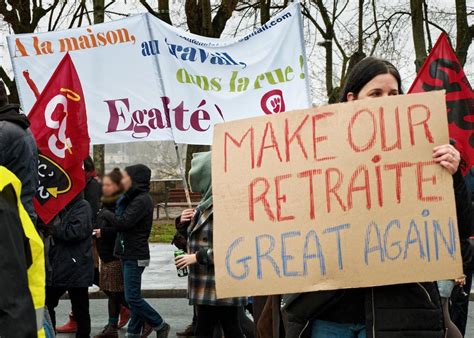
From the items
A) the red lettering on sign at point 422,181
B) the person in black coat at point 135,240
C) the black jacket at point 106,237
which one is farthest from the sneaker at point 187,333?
the red lettering on sign at point 422,181

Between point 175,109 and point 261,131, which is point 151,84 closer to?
point 175,109

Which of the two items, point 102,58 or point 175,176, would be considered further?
point 175,176

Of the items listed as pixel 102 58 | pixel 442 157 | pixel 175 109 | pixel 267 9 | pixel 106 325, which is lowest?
pixel 106 325

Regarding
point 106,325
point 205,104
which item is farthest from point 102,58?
point 106,325

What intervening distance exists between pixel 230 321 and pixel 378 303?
305 cm

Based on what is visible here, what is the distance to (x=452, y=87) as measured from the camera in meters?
6.07

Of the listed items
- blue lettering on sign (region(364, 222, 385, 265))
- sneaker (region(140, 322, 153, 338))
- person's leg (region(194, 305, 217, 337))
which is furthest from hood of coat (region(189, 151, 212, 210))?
blue lettering on sign (region(364, 222, 385, 265))

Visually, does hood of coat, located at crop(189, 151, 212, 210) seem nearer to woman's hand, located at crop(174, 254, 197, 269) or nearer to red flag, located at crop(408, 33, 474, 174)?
woman's hand, located at crop(174, 254, 197, 269)

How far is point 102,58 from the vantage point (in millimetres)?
7953

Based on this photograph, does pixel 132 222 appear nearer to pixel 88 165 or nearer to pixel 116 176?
pixel 116 176

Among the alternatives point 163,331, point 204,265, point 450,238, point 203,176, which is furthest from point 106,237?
point 450,238

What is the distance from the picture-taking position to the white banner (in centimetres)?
745

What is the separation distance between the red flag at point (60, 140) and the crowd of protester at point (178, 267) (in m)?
0.19

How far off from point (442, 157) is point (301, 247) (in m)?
0.56
